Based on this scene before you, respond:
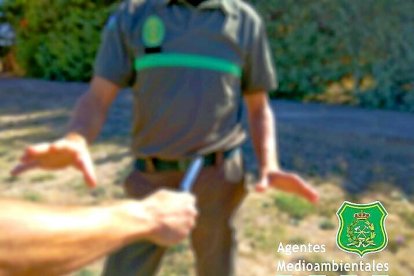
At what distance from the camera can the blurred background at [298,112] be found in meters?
4.50

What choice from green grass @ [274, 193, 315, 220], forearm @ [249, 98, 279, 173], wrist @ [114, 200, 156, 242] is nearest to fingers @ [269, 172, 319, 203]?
forearm @ [249, 98, 279, 173]

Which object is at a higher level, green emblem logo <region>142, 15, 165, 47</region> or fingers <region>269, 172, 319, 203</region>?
green emblem logo <region>142, 15, 165, 47</region>

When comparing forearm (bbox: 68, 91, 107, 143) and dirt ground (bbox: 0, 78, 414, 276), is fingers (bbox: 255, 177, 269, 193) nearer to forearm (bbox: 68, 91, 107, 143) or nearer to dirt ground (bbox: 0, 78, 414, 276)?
dirt ground (bbox: 0, 78, 414, 276)

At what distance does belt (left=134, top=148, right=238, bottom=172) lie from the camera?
8.36ft

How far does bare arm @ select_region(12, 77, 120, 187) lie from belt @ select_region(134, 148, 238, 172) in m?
0.22

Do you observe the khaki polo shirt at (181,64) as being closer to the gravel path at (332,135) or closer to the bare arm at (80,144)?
the bare arm at (80,144)

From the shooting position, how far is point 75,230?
4.15ft

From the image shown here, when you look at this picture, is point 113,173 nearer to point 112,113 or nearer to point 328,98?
A: point 112,113

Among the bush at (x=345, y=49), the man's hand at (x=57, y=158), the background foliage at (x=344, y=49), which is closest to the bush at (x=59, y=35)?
the background foliage at (x=344, y=49)

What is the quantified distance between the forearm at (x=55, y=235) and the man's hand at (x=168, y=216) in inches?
4.1

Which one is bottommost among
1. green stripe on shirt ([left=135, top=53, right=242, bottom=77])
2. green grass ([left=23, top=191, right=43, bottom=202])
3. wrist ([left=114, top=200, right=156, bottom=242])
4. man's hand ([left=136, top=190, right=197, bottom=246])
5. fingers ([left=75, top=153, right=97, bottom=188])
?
green grass ([left=23, top=191, right=43, bottom=202])

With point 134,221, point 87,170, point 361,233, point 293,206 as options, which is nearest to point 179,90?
point 87,170

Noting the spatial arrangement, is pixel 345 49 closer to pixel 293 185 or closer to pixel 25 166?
pixel 293 185

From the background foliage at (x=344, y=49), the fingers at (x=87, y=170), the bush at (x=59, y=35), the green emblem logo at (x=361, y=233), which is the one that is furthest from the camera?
the bush at (x=59, y=35)
